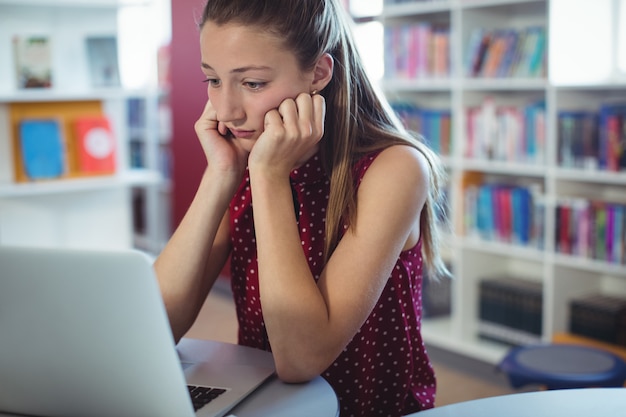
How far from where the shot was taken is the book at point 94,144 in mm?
3518

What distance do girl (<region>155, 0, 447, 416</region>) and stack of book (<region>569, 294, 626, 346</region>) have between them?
1726 millimetres

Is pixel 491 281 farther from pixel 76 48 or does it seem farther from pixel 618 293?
pixel 76 48

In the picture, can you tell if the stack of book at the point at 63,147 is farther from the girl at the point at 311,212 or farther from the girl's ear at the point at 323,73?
the girl's ear at the point at 323,73

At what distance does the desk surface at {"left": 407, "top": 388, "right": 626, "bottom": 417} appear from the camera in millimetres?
1070

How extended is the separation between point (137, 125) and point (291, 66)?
5.58 meters

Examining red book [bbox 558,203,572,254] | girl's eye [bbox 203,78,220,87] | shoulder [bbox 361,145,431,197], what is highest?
girl's eye [bbox 203,78,220,87]

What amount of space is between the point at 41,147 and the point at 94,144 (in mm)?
242

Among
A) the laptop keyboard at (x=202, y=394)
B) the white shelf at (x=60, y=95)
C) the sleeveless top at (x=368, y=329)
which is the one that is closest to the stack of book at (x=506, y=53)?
the white shelf at (x=60, y=95)

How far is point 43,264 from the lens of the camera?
906 mm

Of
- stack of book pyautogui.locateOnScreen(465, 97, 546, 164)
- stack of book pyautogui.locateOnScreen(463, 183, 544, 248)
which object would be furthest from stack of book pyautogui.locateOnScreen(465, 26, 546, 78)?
stack of book pyautogui.locateOnScreen(463, 183, 544, 248)

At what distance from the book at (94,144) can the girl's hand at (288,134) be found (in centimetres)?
233

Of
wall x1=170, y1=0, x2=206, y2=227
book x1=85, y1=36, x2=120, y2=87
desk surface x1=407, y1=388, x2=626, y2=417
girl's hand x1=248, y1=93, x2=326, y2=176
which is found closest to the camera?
desk surface x1=407, y1=388, x2=626, y2=417

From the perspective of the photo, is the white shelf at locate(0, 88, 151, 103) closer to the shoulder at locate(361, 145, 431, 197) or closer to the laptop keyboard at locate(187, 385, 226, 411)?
the shoulder at locate(361, 145, 431, 197)

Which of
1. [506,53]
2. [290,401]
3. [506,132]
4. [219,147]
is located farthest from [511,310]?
[290,401]
